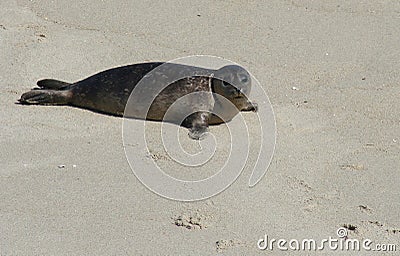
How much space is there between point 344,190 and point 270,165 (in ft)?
1.47

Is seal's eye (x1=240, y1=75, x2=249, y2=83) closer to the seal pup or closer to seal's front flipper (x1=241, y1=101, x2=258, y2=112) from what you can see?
the seal pup

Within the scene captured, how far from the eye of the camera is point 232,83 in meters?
5.07

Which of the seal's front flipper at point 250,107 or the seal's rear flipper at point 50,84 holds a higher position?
the seal's front flipper at point 250,107

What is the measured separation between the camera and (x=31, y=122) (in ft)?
16.3

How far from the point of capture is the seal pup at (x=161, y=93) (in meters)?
5.08

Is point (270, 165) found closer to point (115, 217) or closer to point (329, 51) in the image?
point (115, 217)

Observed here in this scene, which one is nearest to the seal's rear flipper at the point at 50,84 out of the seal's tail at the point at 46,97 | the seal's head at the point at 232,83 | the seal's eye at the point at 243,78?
the seal's tail at the point at 46,97

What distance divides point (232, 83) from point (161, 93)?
1.44ft

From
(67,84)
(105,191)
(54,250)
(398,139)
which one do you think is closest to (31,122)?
(67,84)

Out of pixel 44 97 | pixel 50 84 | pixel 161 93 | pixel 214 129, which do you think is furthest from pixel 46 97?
pixel 214 129

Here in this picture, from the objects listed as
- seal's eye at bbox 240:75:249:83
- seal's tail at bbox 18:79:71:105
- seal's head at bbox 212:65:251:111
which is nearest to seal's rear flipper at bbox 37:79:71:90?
seal's tail at bbox 18:79:71:105

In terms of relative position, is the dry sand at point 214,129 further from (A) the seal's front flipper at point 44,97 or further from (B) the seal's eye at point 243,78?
(B) the seal's eye at point 243,78

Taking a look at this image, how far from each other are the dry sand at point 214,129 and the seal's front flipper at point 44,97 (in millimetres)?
55

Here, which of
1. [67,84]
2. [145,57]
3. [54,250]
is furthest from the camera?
[145,57]
